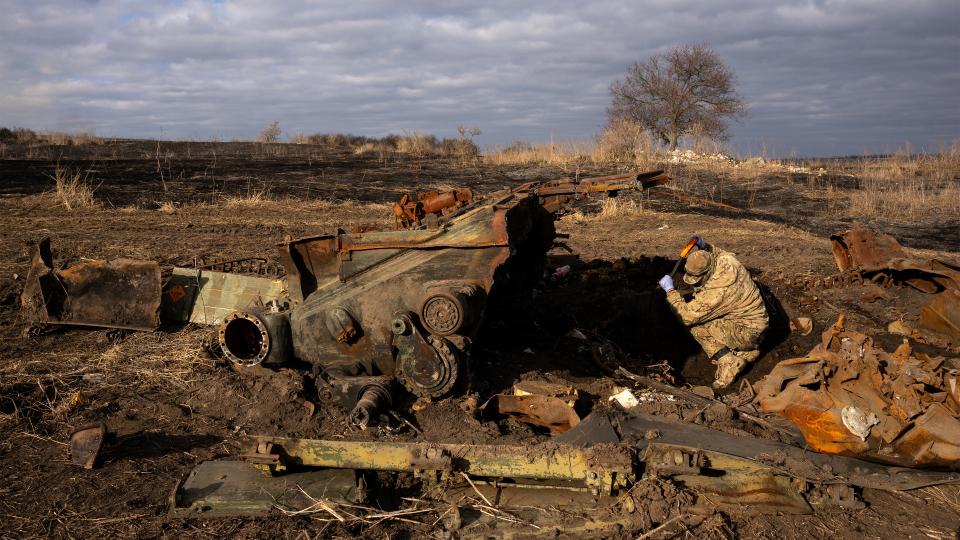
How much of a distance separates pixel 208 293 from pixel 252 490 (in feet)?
11.1

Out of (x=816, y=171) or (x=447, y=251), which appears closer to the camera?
(x=447, y=251)

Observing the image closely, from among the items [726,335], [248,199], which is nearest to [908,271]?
[726,335]

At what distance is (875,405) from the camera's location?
464 centimetres

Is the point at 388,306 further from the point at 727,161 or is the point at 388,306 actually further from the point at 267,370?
the point at 727,161

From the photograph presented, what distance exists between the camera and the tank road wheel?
546 centimetres

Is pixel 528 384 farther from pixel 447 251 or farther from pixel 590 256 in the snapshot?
pixel 590 256

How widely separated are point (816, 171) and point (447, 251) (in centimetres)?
2270

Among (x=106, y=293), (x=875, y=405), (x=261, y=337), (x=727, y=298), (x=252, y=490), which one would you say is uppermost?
(x=106, y=293)

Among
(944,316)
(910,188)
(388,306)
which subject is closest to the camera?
(388,306)

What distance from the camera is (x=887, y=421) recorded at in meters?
4.52

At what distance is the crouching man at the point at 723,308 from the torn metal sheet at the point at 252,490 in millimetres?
4182

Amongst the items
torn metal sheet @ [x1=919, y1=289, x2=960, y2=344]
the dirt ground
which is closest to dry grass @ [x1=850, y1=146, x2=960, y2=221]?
the dirt ground

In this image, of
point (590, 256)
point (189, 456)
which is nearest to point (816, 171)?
point (590, 256)

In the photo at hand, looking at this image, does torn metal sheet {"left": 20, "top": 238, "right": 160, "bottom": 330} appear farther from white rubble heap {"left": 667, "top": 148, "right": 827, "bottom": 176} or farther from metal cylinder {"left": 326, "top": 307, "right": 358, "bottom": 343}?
white rubble heap {"left": 667, "top": 148, "right": 827, "bottom": 176}
